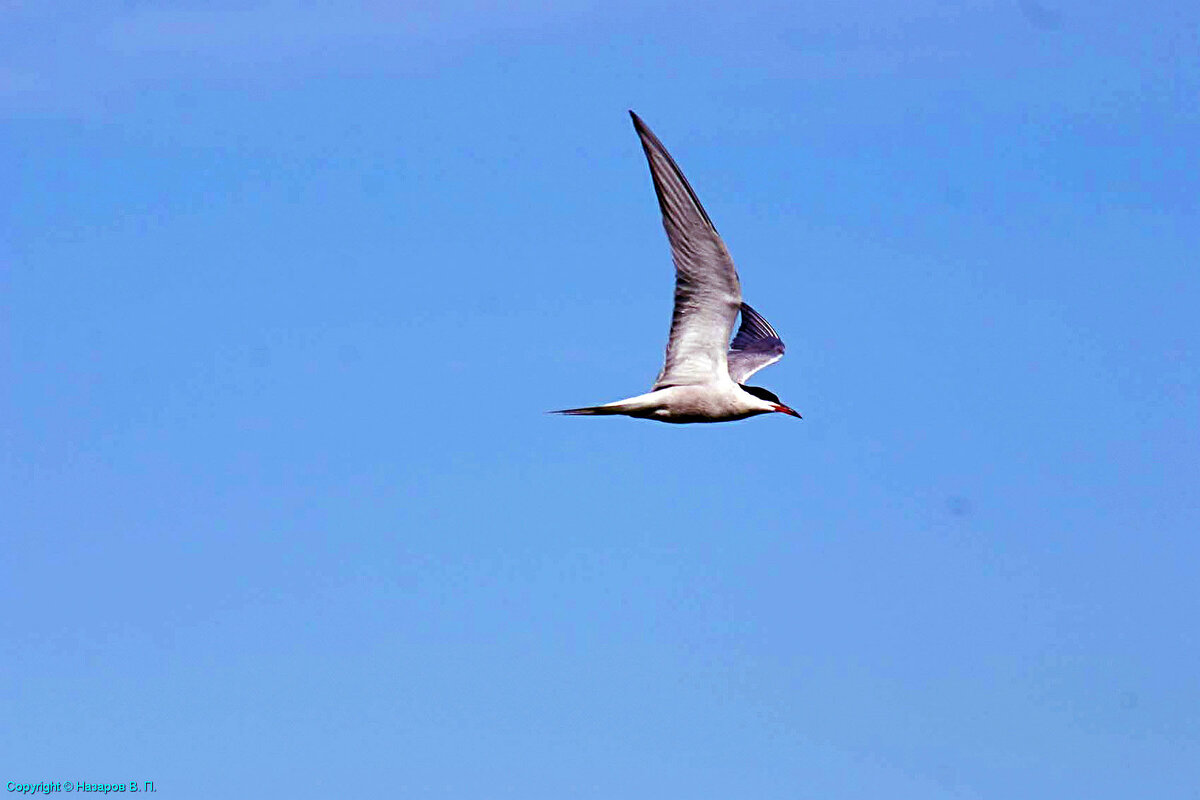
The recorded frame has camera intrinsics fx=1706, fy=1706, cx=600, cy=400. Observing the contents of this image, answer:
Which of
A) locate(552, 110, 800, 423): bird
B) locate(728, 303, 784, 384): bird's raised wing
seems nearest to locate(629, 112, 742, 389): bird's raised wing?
locate(552, 110, 800, 423): bird

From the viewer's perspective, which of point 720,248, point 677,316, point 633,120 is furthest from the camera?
point 677,316

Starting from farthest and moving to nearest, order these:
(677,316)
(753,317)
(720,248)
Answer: (753,317) → (677,316) → (720,248)

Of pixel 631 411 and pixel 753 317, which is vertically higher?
pixel 753 317

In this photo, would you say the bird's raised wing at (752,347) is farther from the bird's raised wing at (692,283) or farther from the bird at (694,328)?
the bird's raised wing at (692,283)

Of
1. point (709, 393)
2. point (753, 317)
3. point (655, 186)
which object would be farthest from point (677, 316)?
point (753, 317)

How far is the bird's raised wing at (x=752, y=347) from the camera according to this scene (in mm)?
29016

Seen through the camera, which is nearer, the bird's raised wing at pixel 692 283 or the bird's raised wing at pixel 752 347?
the bird's raised wing at pixel 692 283

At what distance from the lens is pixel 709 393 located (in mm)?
24391

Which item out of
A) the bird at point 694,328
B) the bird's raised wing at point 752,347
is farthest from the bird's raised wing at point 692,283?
the bird's raised wing at point 752,347

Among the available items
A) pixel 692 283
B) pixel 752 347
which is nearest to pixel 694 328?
pixel 692 283

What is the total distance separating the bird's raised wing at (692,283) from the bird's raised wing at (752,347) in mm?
4274

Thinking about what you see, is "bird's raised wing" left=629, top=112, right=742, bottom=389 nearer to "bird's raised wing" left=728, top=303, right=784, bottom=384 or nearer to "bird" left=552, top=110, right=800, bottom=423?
"bird" left=552, top=110, right=800, bottom=423

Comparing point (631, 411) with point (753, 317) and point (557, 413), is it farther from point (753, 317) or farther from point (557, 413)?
point (753, 317)

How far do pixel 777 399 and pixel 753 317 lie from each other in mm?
5765
